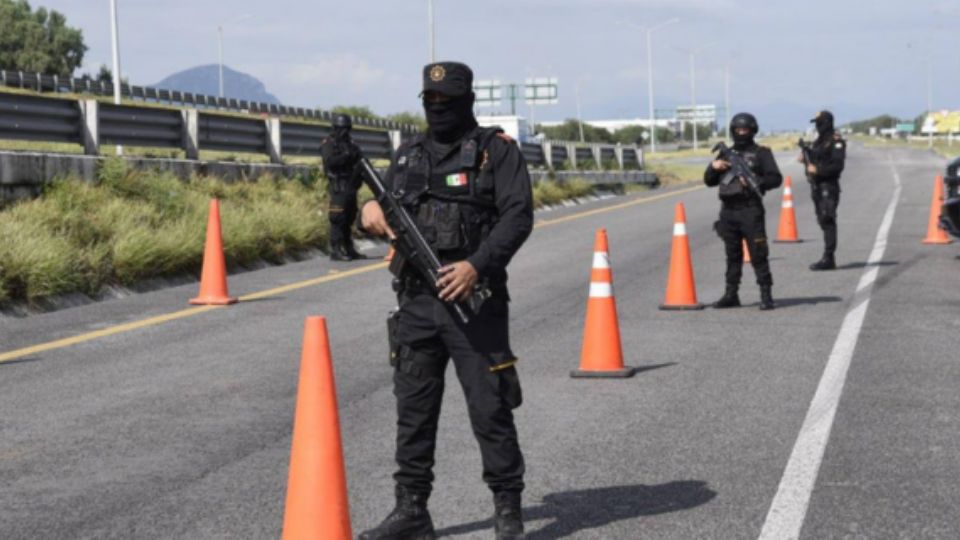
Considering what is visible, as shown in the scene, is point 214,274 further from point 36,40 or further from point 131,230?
point 36,40

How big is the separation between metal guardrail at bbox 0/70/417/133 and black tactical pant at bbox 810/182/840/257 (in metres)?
39.7

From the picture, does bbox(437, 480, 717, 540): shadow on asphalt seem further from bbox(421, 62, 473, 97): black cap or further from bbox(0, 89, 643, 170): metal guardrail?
bbox(0, 89, 643, 170): metal guardrail

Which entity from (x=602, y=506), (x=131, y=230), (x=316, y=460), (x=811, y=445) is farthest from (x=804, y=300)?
(x=316, y=460)

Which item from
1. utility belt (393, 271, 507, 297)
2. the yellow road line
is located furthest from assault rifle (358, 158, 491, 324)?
the yellow road line

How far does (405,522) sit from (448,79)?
1601 millimetres

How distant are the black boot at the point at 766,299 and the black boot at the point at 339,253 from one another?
6.68 metres

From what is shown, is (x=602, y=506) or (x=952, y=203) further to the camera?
(x=952, y=203)

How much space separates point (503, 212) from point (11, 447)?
3310 mm

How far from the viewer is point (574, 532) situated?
591cm

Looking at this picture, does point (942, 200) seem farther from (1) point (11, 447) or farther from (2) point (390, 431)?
(1) point (11, 447)

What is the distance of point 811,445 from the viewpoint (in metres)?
7.53

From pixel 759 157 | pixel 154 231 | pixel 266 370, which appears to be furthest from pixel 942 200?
pixel 266 370

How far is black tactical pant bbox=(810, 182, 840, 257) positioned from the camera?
17.4 meters

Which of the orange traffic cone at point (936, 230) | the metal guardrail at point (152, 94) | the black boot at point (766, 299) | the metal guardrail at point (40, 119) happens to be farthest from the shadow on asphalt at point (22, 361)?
the metal guardrail at point (152, 94)
